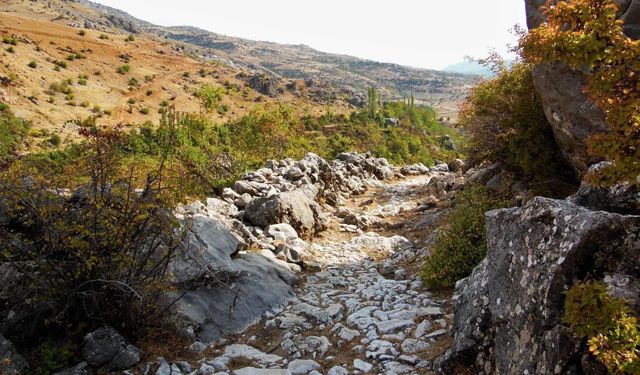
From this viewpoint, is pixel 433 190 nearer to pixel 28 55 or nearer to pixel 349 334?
pixel 349 334

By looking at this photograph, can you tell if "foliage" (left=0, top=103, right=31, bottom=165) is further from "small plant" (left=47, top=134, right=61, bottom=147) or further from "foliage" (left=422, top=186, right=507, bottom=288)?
"foliage" (left=422, top=186, right=507, bottom=288)

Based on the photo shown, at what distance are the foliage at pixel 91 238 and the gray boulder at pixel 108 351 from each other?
0.32m

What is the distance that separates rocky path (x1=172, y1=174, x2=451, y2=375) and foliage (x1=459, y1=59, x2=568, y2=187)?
3.72m

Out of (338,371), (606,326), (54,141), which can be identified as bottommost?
(54,141)

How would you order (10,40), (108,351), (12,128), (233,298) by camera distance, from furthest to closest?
(10,40) → (12,128) → (233,298) → (108,351)

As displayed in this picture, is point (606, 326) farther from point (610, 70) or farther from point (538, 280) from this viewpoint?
point (610, 70)

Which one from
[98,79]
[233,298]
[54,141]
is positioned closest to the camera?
[233,298]

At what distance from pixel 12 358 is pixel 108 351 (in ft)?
3.37

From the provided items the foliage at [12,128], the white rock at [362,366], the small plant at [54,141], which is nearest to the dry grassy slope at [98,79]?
the small plant at [54,141]

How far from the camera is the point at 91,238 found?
5797 mm

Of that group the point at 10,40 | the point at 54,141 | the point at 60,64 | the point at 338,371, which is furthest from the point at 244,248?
the point at 10,40

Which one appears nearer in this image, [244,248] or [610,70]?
[610,70]

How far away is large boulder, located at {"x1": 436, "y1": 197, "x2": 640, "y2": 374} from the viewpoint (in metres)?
3.72

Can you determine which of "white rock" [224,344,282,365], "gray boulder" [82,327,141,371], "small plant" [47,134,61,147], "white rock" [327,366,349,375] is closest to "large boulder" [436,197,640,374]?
"white rock" [327,366,349,375]
